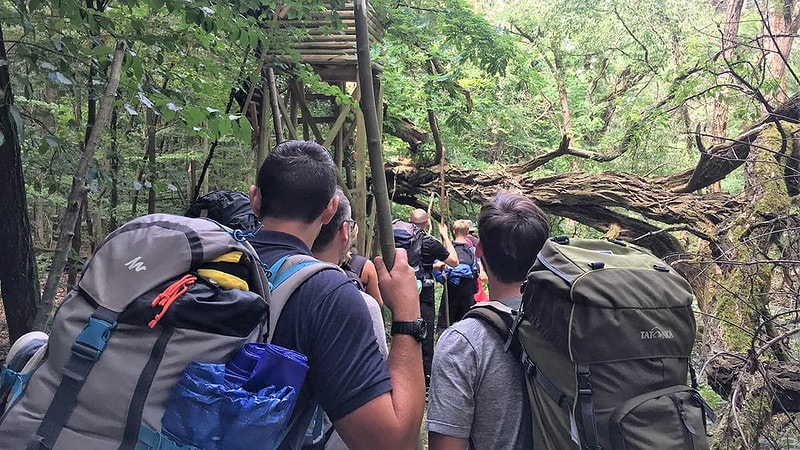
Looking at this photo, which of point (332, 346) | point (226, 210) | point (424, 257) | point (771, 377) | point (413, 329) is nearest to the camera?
point (332, 346)

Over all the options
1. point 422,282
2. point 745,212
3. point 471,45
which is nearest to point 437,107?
point 471,45

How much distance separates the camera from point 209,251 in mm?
1312

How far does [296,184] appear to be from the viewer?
70.0 inches

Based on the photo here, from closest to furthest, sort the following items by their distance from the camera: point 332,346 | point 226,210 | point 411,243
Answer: point 332,346, point 226,210, point 411,243

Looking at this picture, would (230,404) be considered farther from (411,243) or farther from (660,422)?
(411,243)

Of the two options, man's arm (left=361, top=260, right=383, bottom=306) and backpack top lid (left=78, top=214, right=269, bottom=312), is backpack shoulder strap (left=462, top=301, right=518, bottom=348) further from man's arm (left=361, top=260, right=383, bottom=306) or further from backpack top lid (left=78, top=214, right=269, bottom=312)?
man's arm (left=361, top=260, right=383, bottom=306)

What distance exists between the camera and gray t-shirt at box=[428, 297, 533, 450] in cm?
177


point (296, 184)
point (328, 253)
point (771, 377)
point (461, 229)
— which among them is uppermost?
point (296, 184)

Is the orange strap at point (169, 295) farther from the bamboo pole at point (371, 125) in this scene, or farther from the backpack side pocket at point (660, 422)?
the backpack side pocket at point (660, 422)

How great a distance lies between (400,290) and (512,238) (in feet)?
1.81

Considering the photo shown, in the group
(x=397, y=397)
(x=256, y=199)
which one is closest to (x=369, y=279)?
(x=256, y=199)

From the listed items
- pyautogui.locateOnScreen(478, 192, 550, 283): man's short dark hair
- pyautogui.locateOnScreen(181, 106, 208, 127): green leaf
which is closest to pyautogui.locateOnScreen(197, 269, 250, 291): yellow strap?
pyautogui.locateOnScreen(478, 192, 550, 283): man's short dark hair

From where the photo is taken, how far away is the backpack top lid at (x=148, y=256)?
126 centimetres

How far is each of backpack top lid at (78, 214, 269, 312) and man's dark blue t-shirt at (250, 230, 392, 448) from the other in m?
0.16
